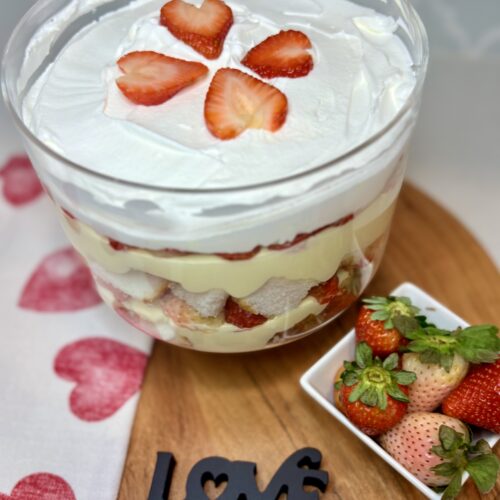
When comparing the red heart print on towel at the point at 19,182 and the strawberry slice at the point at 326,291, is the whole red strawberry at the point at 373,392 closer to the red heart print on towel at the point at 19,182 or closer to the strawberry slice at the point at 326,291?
the strawberry slice at the point at 326,291

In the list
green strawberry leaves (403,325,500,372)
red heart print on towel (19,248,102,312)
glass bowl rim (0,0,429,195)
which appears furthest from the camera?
red heart print on towel (19,248,102,312)

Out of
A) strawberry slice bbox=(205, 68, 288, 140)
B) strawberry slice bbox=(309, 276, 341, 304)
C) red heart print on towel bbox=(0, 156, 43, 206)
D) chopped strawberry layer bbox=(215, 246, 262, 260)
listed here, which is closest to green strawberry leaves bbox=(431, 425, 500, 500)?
strawberry slice bbox=(309, 276, 341, 304)

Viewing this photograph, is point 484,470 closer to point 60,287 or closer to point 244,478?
point 244,478

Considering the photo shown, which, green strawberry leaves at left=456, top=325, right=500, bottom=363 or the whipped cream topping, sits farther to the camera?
green strawberry leaves at left=456, top=325, right=500, bottom=363

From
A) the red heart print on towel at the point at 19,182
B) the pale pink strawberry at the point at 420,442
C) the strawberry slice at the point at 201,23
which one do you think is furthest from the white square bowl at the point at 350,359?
the red heart print on towel at the point at 19,182

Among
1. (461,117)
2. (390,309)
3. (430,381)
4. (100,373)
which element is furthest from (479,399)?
(461,117)

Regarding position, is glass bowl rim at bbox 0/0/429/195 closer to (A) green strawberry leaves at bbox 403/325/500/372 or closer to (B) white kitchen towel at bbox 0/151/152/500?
(A) green strawberry leaves at bbox 403/325/500/372
